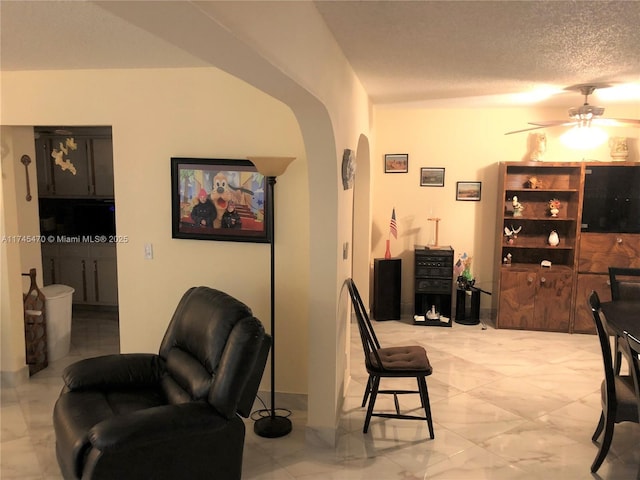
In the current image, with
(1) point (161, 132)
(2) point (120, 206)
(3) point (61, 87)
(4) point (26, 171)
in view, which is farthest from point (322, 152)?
(4) point (26, 171)

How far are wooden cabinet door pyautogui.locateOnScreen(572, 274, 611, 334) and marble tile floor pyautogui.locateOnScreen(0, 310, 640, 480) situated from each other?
27.1 inches

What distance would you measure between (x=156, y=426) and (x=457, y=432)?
2015 millimetres

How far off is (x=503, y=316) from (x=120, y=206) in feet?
13.5

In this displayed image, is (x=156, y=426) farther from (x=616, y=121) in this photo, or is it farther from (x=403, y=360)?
(x=616, y=121)

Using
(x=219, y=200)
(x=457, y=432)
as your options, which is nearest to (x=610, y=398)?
(x=457, y=432)

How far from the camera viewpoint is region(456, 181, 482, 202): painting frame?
6168 millimetres

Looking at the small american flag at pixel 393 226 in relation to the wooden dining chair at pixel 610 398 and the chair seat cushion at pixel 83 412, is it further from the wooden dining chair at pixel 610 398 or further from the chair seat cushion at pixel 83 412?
the chair seat cushion at pixel 83 412

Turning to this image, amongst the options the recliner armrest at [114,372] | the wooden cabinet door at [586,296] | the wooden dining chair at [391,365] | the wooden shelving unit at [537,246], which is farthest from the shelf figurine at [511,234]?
the recliner armrest at [114,372]

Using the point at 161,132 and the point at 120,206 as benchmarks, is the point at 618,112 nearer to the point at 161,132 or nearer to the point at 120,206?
the point at 161,132

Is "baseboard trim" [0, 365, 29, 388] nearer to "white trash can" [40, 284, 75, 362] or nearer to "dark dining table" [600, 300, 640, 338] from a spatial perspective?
"white trash can" [40, 284, 75, 362]

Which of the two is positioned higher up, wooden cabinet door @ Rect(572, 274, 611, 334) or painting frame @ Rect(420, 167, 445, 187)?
painting frame @ Rect(420, 167, 445, 187)

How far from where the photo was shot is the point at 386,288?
6.10 m

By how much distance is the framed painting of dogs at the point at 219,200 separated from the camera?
3.72m

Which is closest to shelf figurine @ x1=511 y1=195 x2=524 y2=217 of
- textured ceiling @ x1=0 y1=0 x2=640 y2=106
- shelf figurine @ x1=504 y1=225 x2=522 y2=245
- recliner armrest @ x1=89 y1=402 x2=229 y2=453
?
shelf figurine @ x1=504 y1=225 x2=522 y2=245
